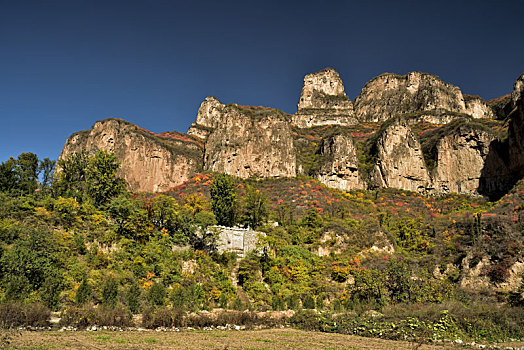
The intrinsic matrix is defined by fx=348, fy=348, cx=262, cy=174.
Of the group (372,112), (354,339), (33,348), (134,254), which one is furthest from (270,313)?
(372,112)

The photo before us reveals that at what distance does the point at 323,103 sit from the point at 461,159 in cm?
4908

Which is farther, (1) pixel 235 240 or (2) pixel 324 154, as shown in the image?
(2) pixel 324 154

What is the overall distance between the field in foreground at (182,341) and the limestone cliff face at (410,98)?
96.1 metres

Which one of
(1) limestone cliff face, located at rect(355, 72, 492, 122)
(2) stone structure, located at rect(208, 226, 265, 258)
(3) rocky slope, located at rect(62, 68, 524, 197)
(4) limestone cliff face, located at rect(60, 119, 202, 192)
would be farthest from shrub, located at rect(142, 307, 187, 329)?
(1) limestone cliff face, located at rect(355, 72, 492, 122)

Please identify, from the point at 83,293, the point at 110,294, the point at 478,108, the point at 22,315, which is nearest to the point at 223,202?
the point at 110,294

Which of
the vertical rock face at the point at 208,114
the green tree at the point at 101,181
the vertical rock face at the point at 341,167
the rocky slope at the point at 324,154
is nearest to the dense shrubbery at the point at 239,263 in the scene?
the green tree at the point at 101,181

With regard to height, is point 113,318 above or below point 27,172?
below

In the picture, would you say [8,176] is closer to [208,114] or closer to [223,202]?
[223,202]

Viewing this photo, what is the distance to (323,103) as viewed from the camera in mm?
112375

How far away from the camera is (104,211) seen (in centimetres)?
3609

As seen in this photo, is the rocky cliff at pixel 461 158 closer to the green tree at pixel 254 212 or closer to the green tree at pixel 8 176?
the green tree at pixel 254 212

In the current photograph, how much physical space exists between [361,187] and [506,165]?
26834 millimetres

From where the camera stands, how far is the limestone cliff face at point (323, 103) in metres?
107

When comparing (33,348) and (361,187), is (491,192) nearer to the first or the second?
(361,187)
